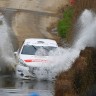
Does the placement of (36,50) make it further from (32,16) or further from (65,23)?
(32,16)

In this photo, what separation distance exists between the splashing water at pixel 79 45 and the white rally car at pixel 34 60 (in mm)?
358

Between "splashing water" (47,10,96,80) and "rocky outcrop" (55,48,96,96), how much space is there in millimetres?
3707

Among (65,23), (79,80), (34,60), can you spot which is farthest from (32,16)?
(79,80)

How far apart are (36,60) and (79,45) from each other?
231cm

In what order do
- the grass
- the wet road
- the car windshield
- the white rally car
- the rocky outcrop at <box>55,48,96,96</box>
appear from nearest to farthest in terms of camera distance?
the rocky outcrop at <box>55,48,96,96</box> < the wet road < the white rally car < the car windshield < the grass

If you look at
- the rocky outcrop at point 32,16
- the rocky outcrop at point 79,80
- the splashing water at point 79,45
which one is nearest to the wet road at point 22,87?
the splashing water at point 79,45

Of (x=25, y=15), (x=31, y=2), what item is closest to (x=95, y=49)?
(x=25, y=15)

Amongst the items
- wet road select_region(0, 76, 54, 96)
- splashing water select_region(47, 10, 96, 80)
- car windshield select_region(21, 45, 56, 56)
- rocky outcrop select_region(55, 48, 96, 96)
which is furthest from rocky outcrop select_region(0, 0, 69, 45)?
rocky outcrop select_region(55, 48, 96, 96)

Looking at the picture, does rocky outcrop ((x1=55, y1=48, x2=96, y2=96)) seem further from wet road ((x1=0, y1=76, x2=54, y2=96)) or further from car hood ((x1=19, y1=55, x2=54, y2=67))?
car hood ((x1=19, y1=55, x2=54, y2=67))

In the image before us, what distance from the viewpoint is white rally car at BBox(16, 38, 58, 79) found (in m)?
23.9

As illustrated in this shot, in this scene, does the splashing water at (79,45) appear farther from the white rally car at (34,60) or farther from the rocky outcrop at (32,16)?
the rocky outcrop at (32,16)

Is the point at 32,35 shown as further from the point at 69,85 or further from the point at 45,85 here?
the point at 69,85

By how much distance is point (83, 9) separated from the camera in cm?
2712

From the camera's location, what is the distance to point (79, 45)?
2277 centimetres
